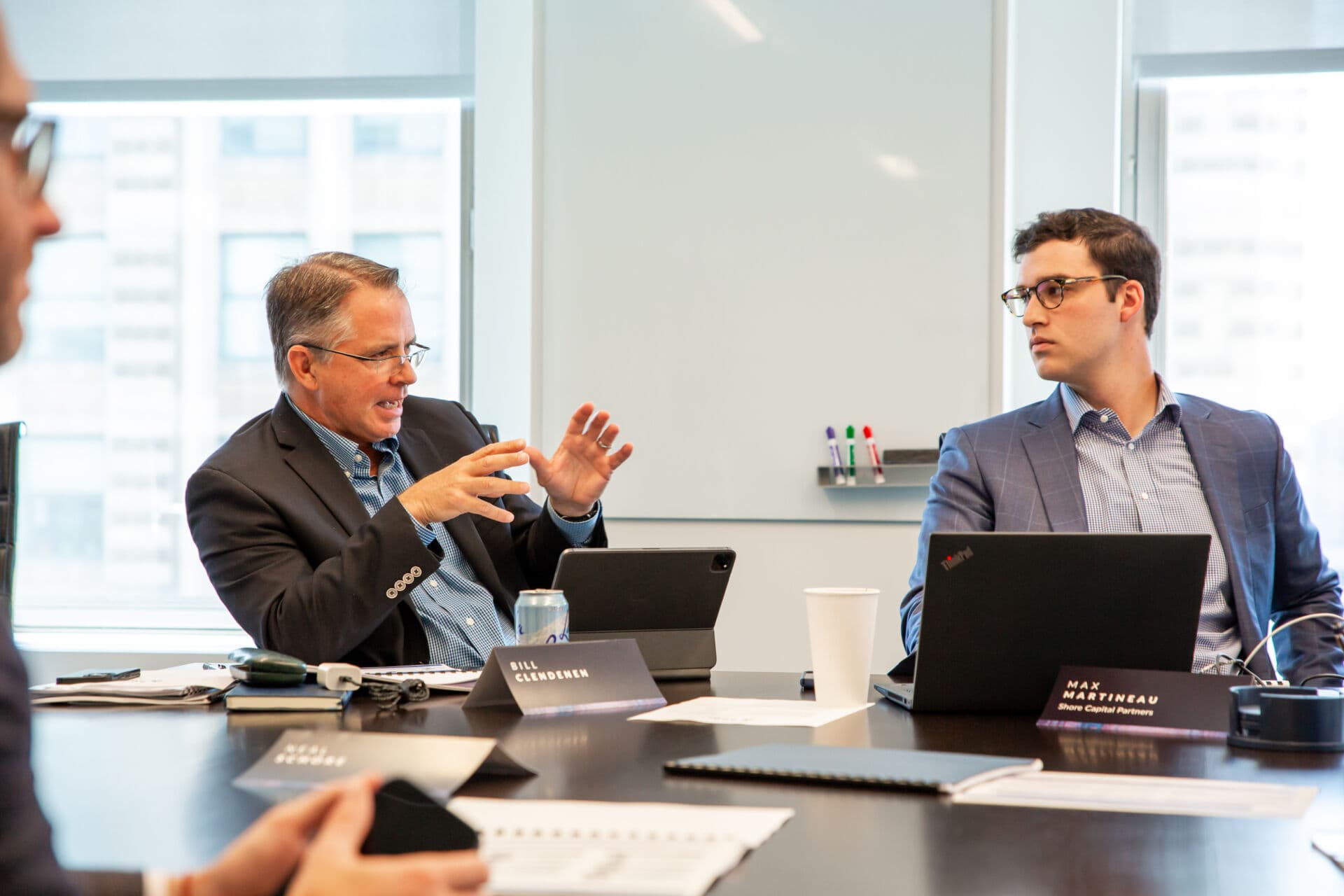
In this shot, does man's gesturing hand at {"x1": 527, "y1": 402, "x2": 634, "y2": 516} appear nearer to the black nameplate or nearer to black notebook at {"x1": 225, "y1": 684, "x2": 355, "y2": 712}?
black notebook at {"x1": 225, "y1": 684, "x2": 355, "y2": 712}

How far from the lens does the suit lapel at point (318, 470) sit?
7.38 feet

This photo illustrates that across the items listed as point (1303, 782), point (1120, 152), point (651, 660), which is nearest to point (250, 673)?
point (651, 660)

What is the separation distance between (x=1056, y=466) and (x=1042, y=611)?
90 cm

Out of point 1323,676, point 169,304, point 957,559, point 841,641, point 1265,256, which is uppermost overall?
point 1265,256

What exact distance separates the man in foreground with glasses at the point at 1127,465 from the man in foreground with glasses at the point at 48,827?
1.60m

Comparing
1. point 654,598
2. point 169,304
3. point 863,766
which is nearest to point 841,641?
point 654,598

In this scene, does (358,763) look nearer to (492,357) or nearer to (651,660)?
(651,660)

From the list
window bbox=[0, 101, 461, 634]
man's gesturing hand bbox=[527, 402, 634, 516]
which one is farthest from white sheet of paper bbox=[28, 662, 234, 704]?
window bbox=[0, 101, 461, 634]

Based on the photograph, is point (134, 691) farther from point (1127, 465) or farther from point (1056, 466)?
point (1127, 465)

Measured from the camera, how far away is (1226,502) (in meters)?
2.32

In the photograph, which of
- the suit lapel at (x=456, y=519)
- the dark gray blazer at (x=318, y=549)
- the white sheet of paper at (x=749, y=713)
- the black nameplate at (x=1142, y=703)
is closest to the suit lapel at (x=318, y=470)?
the dark gray blazer at (x=318, y=549)

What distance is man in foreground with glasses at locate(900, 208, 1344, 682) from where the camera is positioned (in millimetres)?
2252

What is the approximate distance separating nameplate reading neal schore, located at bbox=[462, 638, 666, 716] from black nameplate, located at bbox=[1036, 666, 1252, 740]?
52cm

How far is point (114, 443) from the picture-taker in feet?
13.2
